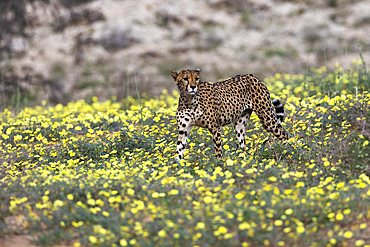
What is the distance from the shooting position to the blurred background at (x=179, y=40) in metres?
16.4

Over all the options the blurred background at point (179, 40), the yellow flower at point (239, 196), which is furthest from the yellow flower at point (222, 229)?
the blurred background at point (179, 40)

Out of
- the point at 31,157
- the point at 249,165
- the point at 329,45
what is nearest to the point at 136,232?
the point at 249,165

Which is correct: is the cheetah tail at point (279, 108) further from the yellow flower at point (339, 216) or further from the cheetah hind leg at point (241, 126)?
the yellow flower at point (339, 216)

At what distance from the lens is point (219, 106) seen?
651cm

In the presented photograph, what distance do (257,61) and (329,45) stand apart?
10.7 ft

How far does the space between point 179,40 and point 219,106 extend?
11960mm

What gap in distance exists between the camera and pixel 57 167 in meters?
6.16

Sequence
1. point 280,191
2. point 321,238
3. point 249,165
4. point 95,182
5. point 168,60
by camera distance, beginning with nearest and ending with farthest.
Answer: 1. point 321,238
2. point 280,191
3. point 95,182
4. point 249,165
5. point 168,60

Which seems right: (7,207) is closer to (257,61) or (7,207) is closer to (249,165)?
(249,165)

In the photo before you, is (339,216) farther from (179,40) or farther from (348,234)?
(179,40)

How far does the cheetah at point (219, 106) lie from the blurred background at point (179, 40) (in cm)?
834

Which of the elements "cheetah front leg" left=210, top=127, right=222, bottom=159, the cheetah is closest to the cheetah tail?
the cheetah

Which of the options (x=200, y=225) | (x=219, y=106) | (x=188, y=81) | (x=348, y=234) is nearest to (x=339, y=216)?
(x=348, y=234)

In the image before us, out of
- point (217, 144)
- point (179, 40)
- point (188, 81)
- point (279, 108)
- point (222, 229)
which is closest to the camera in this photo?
point (222, 229)
